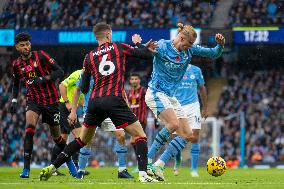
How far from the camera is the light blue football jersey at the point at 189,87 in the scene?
15086 mm

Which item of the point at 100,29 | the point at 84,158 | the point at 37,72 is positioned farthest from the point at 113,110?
the point at 84,158

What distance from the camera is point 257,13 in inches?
1168

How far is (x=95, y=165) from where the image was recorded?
74.7ft

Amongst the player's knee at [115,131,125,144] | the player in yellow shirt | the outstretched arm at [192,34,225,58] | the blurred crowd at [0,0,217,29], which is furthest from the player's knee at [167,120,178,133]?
the blurred crowd at [0,0,217,29]

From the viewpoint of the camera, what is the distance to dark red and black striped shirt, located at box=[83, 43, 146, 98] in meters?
10.1

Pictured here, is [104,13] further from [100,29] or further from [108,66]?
[108,66]

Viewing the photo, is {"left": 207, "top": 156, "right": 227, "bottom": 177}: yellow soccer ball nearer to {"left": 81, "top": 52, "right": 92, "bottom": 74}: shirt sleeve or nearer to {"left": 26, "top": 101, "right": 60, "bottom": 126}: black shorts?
{"left": 26, "top": 101, "right": 60, "bottom": 126}: black shorts

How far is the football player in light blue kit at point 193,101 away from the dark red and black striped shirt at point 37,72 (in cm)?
300

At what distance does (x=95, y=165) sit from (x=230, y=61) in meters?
11.5

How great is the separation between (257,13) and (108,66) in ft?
66.4

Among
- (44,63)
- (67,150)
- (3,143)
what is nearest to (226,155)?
(3,143)

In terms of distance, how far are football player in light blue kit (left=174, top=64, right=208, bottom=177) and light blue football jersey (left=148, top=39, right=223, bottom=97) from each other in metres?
2.75

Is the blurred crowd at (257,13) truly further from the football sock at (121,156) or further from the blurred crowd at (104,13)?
the football sock at (121,156)

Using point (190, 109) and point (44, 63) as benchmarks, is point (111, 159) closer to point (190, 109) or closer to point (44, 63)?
point (190, 109)
